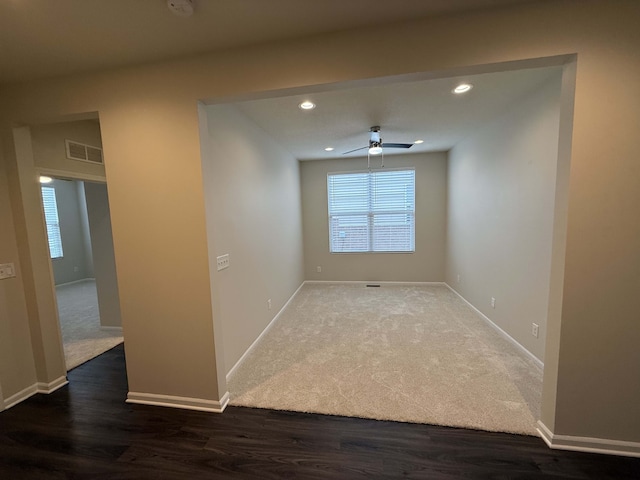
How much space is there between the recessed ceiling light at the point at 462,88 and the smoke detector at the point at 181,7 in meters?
2.17

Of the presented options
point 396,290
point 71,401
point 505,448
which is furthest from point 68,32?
point 396,290

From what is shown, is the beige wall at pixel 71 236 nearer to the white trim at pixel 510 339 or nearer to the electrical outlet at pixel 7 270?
the electrical outlet at pixel 7 270

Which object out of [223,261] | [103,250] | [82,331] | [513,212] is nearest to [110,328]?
[82,331]

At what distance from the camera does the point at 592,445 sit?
1635 millimetres

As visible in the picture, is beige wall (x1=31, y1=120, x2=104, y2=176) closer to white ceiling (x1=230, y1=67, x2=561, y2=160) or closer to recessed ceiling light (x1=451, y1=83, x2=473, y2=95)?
white ceiling (x1=230, y1=67, x2=561, y2=160)

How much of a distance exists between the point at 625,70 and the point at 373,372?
2692 millimetres

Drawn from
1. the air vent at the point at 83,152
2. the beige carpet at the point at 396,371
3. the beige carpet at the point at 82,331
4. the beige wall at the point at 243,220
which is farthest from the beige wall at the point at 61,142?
the beige carpet at the point at 396,371

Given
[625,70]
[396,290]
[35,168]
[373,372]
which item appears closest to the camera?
[625,70]

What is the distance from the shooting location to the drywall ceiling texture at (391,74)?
145 centimetres

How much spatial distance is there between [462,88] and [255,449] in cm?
334

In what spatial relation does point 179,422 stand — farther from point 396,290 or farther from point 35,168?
point 396,290

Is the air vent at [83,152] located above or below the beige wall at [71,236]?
above

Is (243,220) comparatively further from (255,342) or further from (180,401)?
(180,401)

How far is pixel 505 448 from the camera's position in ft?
5.47
